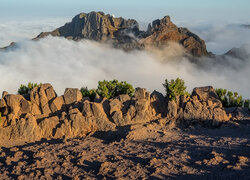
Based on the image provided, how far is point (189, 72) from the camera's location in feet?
589

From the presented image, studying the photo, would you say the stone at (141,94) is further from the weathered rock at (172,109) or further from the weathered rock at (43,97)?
the weathered rock at (43,97)

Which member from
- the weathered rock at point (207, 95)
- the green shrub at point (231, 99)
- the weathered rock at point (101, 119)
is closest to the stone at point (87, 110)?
the weathered rock at point (101, 119)

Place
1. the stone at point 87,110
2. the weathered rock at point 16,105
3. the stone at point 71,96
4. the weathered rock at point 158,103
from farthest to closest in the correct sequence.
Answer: the stone at point 71,96 → the weathered rock at point 158,103 → the weathered rock at point 16,105 → the stone at point 87,110

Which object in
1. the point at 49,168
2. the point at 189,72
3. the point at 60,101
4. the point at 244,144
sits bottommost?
the point at 49,168

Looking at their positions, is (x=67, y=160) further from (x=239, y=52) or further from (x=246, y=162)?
(x=239, y=52)

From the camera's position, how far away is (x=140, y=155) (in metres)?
22.4

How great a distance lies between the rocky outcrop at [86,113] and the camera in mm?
28094

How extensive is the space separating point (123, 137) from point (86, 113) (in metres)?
5.14

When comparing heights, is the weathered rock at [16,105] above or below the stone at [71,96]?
below

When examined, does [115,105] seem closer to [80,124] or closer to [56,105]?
[80,124]

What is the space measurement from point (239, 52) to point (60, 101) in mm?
161758

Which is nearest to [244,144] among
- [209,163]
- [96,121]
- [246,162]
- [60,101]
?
[246,162]

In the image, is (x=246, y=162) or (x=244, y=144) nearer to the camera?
(x=246, y=162)

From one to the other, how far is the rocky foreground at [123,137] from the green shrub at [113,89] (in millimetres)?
2835
